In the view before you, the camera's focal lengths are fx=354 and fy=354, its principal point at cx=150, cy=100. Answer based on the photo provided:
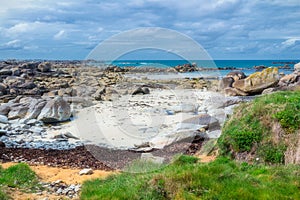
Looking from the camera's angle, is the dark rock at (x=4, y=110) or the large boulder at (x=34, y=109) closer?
the large boulder at (x=34, y=109)

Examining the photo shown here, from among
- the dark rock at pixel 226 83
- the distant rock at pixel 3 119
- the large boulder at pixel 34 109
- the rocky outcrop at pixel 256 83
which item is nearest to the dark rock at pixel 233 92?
the rocky outcrop at pixel 256 83

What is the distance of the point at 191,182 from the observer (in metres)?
5.97

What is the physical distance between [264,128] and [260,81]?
60.8ft

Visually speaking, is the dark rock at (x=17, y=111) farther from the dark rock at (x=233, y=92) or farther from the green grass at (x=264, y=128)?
the dark rock at (x=233, y=92)

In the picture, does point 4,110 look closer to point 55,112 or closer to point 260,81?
point 55,112

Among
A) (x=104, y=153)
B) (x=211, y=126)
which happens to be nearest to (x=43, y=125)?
(x=104, y=153)

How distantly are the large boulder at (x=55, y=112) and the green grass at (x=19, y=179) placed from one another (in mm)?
8903

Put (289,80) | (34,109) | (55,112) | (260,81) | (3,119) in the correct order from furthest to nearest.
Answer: (260,81) → (289,80) → (34,109) → (55,112) → (3,119)

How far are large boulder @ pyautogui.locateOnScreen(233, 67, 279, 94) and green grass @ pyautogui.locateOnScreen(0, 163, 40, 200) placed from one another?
69.3 ft

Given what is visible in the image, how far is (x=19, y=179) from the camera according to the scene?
7.93 m

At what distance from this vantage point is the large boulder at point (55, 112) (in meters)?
17.3

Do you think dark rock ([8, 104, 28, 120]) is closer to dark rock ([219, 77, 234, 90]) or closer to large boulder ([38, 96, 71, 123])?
large boulder ([38, 96, 71, 123])

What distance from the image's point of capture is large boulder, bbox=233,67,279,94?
2630cm

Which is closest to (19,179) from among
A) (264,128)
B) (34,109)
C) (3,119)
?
(264,128)
